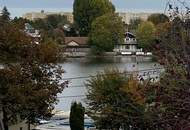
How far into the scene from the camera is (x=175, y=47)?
508 cm

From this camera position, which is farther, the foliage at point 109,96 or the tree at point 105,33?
the tree at point 105,33

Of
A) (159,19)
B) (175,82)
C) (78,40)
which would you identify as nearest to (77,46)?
(78,40)

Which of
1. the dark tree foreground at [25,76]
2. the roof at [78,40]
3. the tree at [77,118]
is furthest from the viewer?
the roof at [78,40]

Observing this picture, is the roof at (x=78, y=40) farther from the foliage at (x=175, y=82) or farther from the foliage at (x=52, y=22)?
the foliage at (x=175, y=82)

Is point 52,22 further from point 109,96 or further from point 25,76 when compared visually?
point 25,76

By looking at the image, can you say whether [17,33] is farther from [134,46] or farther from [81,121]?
[134,46]

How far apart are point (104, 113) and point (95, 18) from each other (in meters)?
62.3

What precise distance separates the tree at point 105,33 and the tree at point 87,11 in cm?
310

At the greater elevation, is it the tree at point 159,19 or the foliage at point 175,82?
the tree at point 159,19

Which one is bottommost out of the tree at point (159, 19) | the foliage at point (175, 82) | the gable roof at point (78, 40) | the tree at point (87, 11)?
the gable roof at point (78, 40)

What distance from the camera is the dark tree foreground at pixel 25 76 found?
1719 cm

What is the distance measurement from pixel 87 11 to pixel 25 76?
6621 cm

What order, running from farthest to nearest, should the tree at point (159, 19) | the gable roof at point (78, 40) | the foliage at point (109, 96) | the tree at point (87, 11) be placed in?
the tree at point (87, 11) < the gable roof at point (78, 40) < the foliage at point (109, 96) < the tree at point (159, 19)

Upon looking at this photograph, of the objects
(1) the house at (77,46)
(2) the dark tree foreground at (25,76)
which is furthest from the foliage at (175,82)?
(1) the house at (77,46)
